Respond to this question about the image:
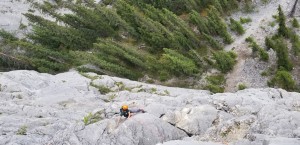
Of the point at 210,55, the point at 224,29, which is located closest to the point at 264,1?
the point at 224,29

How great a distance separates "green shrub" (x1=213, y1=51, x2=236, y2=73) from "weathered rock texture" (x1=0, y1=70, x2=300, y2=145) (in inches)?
379

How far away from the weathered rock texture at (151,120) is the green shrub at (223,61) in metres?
9.63

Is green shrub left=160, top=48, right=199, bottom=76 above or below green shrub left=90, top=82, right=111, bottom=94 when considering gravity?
above

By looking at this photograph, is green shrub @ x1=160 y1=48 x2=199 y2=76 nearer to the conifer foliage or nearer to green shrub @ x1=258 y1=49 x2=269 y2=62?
the conifer foliage

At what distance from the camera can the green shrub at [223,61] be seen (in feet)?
122

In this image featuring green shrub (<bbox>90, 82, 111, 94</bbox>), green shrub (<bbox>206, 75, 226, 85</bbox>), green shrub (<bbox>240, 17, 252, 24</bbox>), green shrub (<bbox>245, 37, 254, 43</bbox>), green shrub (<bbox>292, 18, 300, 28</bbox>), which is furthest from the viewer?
green shrub (<bbox>240, 17, 252, 24</bbox>)

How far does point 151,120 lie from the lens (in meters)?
20.3

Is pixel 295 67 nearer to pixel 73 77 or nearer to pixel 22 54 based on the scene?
pixel 73 77

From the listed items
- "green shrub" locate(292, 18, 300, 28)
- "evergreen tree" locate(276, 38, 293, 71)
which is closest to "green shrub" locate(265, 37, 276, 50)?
"evergreen tree" locate(276, 38, 293, 71)

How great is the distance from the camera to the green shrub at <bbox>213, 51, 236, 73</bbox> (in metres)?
37.1

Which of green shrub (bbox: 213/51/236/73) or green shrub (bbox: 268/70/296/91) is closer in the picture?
green shrub (bbox: 268/70/296/91)

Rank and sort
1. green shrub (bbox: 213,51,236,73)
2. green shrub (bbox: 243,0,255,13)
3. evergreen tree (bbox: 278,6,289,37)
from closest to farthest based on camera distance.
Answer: green shrub (bbox: 213,51,236,73)
evergreen tree (bbox: 278,6,289,37)
green shrub (bbox: 243,0,255,13)

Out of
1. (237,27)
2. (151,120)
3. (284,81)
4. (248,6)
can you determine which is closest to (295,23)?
(237,27)

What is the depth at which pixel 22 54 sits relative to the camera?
138ft
